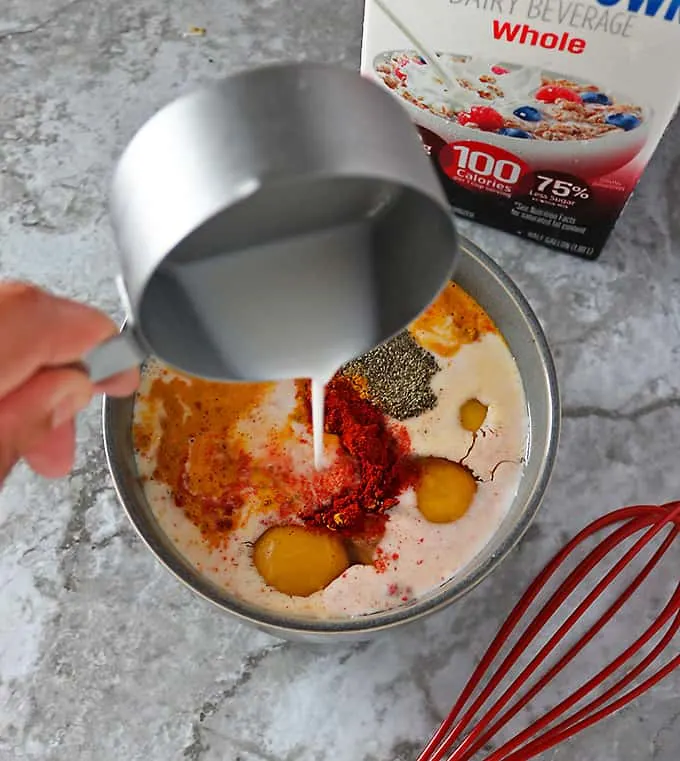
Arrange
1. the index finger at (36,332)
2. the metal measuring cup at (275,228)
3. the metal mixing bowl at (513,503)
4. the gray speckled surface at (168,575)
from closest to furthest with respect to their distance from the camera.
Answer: the metal measuring cup at (275,228)
the index finger at (36,332)
the metal mixing bowl at (513,503)
the gray speckled surface at (168,575)

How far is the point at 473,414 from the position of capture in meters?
0.91

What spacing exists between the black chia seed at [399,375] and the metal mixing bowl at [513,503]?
87 millimetres

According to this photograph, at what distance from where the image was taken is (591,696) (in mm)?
869

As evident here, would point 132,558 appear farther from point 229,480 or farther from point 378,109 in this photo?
point 378,109

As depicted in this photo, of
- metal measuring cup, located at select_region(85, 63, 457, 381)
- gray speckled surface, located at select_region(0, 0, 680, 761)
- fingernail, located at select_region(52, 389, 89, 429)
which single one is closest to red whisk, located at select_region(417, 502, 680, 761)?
gray speckled surface, located at select_region(0, 0, 680, 761)

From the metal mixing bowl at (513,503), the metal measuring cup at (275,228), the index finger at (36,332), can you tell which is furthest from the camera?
the metal mixing bowl at (513,503)

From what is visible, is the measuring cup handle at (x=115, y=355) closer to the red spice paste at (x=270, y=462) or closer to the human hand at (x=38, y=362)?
the human hand at (x=38, y=362)

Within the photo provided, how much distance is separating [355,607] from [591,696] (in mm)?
251

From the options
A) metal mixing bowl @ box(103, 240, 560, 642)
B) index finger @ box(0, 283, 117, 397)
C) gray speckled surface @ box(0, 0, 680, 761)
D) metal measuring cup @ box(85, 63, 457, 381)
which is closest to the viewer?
metal measuring cup @ box(85, 63, 457, 381)

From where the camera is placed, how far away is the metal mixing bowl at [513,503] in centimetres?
74

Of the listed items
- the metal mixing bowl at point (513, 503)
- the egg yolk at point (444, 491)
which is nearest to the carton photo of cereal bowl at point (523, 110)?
the metal mixing bowl at point (513, 503)

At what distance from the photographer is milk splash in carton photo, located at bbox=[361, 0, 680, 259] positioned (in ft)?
2.51

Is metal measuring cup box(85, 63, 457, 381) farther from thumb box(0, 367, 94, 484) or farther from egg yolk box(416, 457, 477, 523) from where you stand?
egg yolk box(416, 457, 477, 523)

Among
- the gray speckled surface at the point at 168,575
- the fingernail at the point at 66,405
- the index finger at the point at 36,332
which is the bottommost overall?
the gray speckled surface at the point at 168,575
